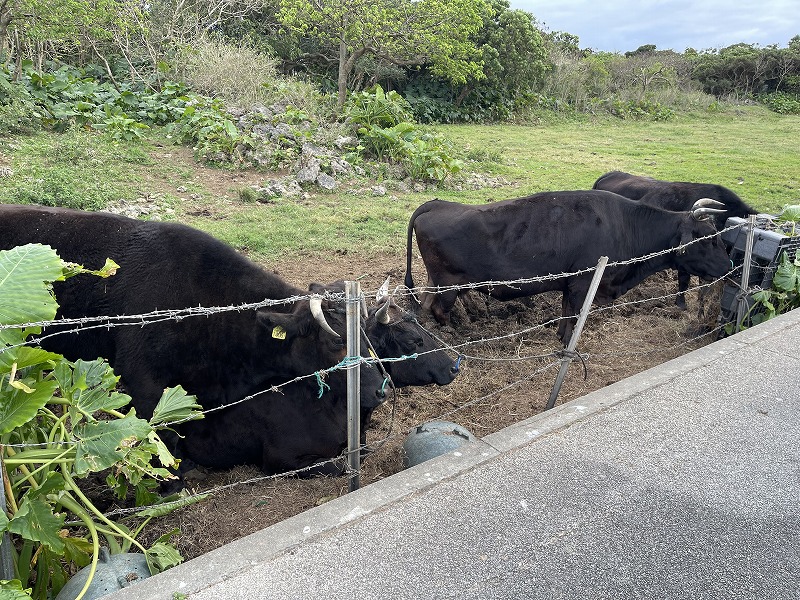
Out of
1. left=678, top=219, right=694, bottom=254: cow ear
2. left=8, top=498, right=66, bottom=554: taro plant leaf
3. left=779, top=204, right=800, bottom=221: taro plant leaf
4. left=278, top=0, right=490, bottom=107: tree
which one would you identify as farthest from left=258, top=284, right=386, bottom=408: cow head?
left=278, top=0, right=490, bottom=107: tree

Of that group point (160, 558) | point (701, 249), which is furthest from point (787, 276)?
point (160, 558)

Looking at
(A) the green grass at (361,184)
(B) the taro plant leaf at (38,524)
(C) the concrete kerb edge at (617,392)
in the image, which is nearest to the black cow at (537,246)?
(C) the concrete kerb edge at (617,392)

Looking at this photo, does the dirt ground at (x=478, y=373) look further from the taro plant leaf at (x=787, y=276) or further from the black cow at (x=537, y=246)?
the taro plant leaf at (x=787, y=276)

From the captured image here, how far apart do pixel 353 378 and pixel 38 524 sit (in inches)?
60.9

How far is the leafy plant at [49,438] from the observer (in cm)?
226

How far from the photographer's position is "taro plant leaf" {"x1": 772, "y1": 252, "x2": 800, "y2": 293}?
5723 millimetres

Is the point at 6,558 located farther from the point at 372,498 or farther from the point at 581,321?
the point at 581,321

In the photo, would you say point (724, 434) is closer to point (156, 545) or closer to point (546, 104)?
point (156, 545)

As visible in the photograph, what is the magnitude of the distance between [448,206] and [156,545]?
4.56 meters

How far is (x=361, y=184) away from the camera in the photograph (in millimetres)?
11195

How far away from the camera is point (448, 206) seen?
6438mm

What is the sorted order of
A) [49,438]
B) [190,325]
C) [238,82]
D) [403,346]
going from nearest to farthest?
[49,438], [190,325], [403,346], [238,82]

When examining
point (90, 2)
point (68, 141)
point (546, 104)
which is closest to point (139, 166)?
point (68, 141)

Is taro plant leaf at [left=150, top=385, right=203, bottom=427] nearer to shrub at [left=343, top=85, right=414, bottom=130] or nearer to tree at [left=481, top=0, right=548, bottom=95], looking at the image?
shrub at [left=343, top=85, right=414, bottom=130]
